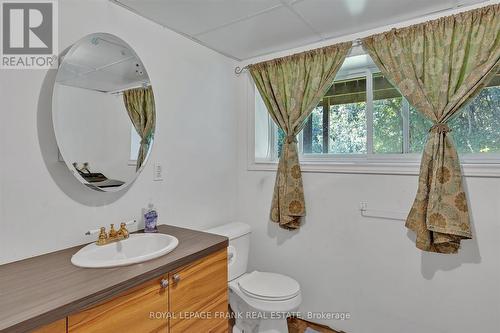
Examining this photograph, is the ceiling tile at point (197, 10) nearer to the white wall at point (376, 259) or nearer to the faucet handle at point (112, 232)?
the white wall at point (376, 259)

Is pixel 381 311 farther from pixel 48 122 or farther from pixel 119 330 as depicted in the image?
pixel 48 122

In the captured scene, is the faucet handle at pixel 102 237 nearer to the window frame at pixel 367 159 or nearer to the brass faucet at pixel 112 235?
the brass faucet at pixel 112 235

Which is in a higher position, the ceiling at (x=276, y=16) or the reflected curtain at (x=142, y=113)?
the ceiling at (x=276, y=16)

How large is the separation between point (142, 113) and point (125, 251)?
819 mm

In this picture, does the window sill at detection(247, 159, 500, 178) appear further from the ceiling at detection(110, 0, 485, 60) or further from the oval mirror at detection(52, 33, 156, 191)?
the oval mirror at detection(52, 33, 156, 191)

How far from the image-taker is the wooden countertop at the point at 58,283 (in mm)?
808

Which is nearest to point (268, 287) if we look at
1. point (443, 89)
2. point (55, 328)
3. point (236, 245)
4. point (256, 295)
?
point (256, 295)

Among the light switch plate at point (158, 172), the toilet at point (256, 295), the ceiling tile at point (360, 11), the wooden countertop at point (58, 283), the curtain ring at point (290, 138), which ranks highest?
the ceiling tile at point (360, 11)

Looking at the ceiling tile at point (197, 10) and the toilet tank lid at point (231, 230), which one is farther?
the toilet tank lid at point (231, 230)

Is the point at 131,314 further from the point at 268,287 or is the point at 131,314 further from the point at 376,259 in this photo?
the point at 376,259

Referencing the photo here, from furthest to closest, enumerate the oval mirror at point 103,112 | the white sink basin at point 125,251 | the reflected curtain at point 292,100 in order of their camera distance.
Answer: the reflected curtain at point 292,100, the oval mirror at point 103,112, the white sink basin at point 125,251

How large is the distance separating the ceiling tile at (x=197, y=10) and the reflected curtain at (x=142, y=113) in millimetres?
466

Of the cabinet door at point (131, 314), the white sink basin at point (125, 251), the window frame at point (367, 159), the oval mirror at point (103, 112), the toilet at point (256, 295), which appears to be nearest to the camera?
the cabinet door at point (131, 314)

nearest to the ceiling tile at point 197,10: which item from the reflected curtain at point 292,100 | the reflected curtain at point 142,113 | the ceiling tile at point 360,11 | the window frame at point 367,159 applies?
the ceiling tile at point 360,11
